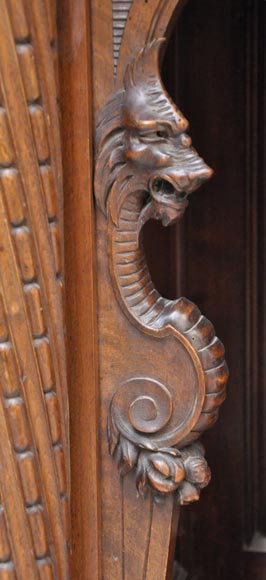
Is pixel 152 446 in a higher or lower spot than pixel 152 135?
lower

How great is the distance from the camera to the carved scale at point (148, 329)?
2.51 ft

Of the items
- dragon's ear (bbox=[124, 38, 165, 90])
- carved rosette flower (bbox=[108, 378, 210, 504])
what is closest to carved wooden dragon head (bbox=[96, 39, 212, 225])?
dragon's ear (bbox=[124, 38, 165, 90])

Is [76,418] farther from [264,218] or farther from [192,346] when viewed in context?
[264,218]

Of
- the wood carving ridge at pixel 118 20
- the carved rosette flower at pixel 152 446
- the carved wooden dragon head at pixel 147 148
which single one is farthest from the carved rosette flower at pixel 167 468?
the wood carving ridge at pixel 118 20

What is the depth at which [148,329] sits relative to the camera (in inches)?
31.3

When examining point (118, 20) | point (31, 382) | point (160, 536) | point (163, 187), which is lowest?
point (160, 536)

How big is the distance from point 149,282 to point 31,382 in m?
0.11

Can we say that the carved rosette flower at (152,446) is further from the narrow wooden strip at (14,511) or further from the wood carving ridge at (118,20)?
the wood carving ridge at (118,20)

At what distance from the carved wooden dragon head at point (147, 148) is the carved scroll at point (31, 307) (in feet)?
0.13

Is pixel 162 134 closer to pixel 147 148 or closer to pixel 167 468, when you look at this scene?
pixel 147 148

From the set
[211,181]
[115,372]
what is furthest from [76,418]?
[211,181]

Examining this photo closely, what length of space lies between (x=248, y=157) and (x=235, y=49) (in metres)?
0.10

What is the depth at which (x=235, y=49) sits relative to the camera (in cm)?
99

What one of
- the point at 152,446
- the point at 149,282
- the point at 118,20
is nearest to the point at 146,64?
the point at 118,20
